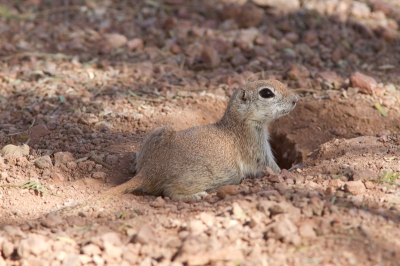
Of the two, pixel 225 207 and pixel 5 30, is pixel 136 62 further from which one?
pixel 225 207

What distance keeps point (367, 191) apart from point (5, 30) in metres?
5.96

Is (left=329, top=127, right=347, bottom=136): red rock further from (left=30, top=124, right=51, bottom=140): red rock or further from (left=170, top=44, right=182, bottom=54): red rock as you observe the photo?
(left=30, top=124, right=51, bottom=140): red rock

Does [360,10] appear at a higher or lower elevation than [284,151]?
higher

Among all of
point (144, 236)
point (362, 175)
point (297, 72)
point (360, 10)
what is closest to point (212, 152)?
point (362, 175)

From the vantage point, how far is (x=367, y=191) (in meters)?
3.92

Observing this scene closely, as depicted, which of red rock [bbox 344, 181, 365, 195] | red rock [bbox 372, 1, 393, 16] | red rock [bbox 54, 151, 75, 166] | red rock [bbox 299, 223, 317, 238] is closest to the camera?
red rock [bbox 299, 223, 317, 238]

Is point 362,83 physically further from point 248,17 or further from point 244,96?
point 248,17

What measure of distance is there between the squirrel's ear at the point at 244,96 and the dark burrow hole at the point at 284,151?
101 cm

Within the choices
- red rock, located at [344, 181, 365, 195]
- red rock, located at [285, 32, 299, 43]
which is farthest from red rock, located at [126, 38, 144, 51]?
red rock, located at [344, 181, 365, 195]

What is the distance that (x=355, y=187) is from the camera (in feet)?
12.6

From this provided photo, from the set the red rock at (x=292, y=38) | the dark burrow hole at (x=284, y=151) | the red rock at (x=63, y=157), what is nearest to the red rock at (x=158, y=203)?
the red rock at (x=63, y=157)

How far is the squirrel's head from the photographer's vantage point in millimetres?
5137

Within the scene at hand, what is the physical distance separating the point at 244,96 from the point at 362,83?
6.16 ft

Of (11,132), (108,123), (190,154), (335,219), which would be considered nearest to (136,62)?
(108,123)
